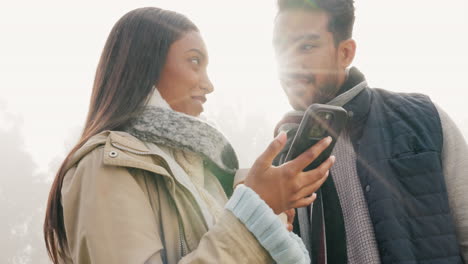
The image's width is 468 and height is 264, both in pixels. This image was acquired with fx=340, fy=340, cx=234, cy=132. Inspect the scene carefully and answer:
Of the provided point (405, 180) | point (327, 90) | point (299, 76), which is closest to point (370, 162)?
point (405, 180)

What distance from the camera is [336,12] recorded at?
9.68 feet

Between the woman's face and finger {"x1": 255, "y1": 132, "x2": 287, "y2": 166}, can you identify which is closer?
finger {"x1": 255, "y1": 132, "x2": 287, "y2": 166}

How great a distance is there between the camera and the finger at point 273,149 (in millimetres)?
1378

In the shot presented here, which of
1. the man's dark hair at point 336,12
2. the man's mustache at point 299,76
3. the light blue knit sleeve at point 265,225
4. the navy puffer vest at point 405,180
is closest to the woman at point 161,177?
the light blue knit sleeve at point 265,225

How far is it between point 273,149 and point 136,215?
0.63m

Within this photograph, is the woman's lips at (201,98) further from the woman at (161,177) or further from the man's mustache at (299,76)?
the man's mustache at (299,76)

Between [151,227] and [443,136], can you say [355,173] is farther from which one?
[151,227]

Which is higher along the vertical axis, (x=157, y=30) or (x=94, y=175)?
(x=157, y=30)

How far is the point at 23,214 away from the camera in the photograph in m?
22.5

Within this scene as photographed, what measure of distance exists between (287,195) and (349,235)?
1234 mm

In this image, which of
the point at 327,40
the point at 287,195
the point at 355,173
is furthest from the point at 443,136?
the point at 287,195

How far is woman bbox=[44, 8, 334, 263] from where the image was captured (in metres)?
1.37

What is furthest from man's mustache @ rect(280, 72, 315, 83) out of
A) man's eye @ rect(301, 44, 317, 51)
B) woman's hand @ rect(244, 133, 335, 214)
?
woman's hand @ rect(244, 133, 335, 214)

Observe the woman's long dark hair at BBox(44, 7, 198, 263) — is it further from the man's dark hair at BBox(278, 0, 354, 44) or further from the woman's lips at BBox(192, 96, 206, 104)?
the man's dark hair at BBox(278, 0, 354, 44)
